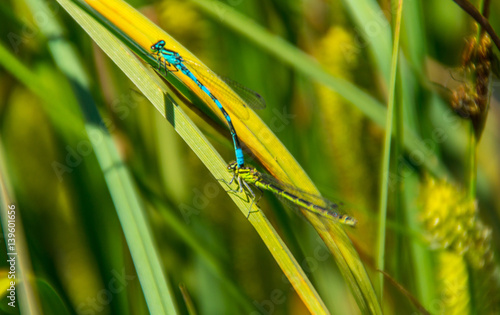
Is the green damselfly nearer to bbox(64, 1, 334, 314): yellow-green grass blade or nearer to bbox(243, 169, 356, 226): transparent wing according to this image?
bbox(243, 169, 356, 226): transparent wing

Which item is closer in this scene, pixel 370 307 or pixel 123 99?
pixel 370 307

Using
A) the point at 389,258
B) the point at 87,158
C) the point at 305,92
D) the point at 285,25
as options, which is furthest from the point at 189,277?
the point at 285,25

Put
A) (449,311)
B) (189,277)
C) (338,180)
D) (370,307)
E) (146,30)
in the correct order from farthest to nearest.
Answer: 1. (338,180)
2. (189,277)
3. (449,311)
4. (146,30)
5. (370,307)

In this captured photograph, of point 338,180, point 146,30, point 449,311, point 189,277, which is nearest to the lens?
point 146,30

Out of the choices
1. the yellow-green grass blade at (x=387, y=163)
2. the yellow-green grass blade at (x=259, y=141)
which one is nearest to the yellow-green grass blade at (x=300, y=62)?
the yellow-green grass blade at (x=387, y=163)

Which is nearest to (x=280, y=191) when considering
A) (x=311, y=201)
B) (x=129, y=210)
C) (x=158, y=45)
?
(x=311, y=201)

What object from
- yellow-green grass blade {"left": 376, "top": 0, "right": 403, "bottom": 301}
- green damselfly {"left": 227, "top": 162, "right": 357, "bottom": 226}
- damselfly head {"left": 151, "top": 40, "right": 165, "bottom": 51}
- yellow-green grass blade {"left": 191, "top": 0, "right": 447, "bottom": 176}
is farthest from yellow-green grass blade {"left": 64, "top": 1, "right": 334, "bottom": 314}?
yellow-green grass blade {"left": 191, "top": 0, "right": 447, "bottom": 176}

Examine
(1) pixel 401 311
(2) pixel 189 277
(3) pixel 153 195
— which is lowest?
(1) pixel 401 311

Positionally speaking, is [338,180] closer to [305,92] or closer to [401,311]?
[305,92]
